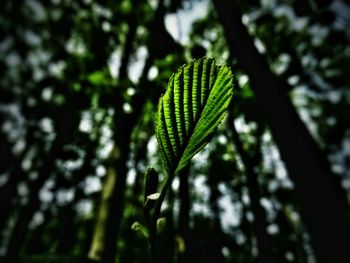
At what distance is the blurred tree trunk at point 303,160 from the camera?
5.90 feet

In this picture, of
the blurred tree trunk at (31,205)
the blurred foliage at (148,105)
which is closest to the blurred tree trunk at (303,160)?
the blurred foliage at (148,105)

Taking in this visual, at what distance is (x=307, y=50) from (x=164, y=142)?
7.26 meters

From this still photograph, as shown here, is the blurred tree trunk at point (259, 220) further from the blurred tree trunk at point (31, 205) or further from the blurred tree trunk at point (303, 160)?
the blurred tree trunk at point (31, 205)

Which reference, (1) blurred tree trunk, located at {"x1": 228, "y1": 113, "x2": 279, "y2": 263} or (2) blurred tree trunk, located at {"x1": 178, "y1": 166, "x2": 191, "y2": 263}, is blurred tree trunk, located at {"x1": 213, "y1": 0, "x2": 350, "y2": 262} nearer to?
(1) blurred tree trunk, located at {"x1": 228, "y1": 113, "x2": 279, "y2": 263}

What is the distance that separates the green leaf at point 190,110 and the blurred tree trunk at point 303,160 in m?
1.52

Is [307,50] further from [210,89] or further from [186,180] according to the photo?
[210,89]

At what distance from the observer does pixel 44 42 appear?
1170 cm

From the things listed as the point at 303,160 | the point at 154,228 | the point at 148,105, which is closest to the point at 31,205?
the point at 148,105

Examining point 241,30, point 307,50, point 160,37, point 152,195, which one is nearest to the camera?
point 152,195

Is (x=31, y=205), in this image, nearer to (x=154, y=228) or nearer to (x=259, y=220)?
(x=259, y=220)

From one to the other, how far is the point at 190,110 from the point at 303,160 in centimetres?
160

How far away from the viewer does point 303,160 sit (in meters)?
1.98

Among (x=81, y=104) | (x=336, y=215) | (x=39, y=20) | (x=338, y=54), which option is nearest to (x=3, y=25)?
(x=39, y=20)

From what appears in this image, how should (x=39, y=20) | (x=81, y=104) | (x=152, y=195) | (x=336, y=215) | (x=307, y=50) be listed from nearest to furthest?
(x=152, y=195) < (x=336, y=215) < (x=81, y=104) < (x=307, y=50) < (x=39, y=20)
